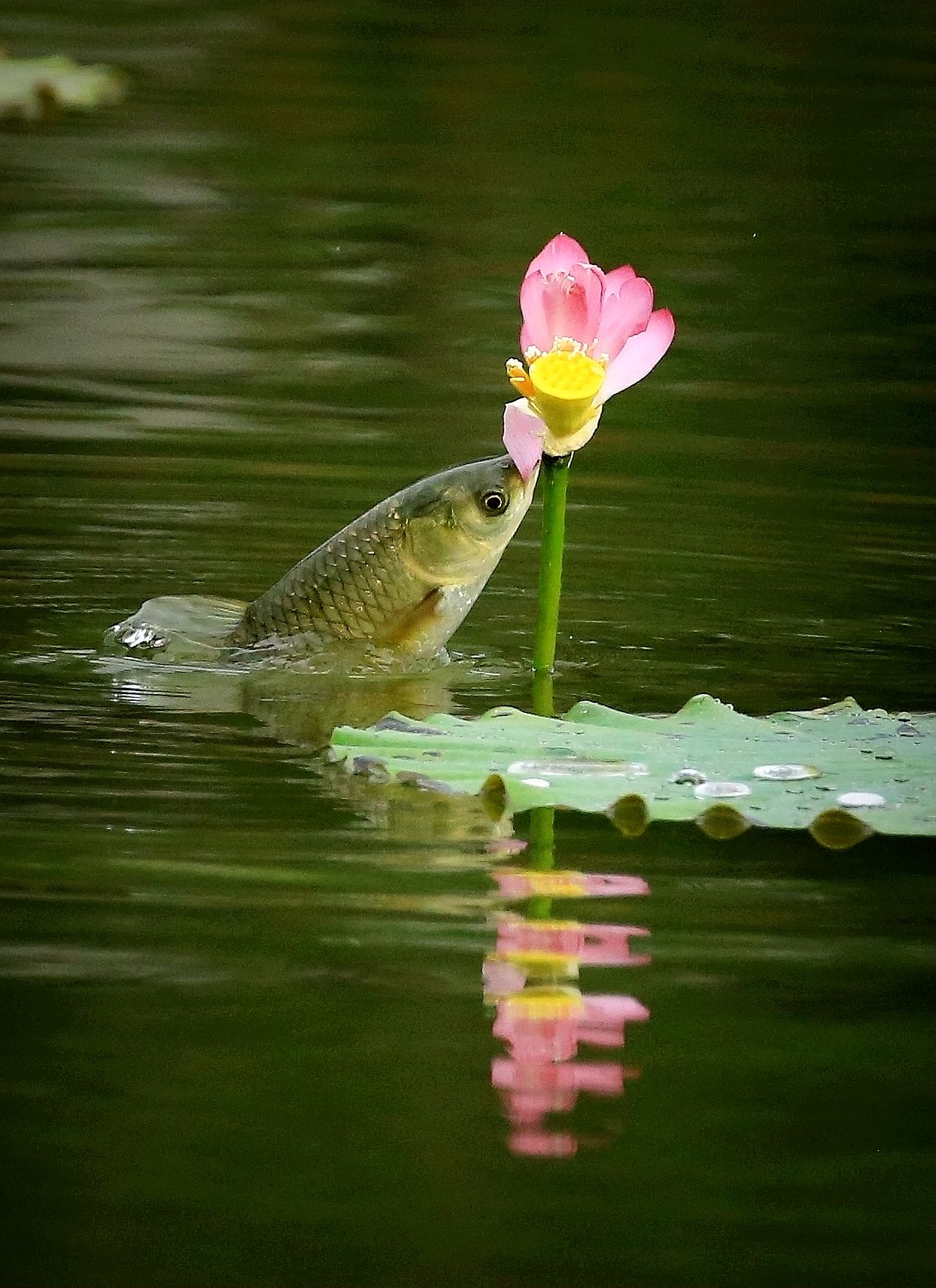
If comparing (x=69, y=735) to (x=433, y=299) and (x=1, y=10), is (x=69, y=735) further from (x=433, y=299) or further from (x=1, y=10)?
(x=1, y=10)

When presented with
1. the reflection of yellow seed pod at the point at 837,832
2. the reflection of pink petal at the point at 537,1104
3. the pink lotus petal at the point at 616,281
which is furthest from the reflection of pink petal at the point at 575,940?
the pink lotus petal at the point at 616,281

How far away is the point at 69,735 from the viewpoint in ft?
12.1

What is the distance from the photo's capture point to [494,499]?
161 inches

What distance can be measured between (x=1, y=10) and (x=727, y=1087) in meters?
13.5

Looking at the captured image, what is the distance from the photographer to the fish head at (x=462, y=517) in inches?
161

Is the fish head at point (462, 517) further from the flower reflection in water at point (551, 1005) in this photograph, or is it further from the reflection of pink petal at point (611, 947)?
the reflection of pink petal at point (611, 947)

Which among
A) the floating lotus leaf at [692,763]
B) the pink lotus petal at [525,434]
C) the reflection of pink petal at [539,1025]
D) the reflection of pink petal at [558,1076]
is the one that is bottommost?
the reflection of pink petal at [558,1076]

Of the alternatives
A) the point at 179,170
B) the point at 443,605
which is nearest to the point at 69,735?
the point at 443,605

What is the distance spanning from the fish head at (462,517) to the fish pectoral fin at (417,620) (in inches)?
1.1

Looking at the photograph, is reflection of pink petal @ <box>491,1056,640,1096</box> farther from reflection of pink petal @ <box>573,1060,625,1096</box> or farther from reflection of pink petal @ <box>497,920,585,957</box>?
reflection of pink petal @ <box>497,920,585,957</box>

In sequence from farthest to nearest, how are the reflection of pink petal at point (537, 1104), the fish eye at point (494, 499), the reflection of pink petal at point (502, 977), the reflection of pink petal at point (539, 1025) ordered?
the fish eye at point (494, 499) → the reflection of pink petal at point (502, 977) → the reflection of pink petal at point (539, 1025) → the reflection of pink petal at point (537, 1104)

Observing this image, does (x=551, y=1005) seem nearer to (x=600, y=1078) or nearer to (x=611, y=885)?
(x=600, y=1078)

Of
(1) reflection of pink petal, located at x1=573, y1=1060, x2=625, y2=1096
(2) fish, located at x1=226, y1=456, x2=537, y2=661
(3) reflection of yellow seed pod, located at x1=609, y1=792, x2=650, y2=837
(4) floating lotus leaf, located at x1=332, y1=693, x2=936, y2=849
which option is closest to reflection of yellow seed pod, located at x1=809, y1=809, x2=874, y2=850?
(4) floating lotus leaf, located at x1=332, y1=693, x2=936, y2=849

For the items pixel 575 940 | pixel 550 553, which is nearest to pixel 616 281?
pixel 550 553
